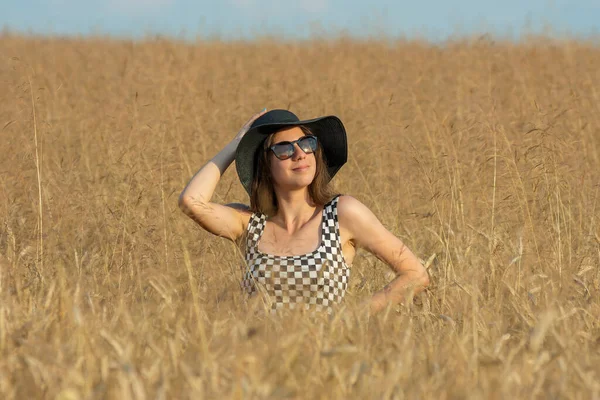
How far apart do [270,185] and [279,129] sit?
247 mm

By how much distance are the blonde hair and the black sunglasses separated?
0.08 m

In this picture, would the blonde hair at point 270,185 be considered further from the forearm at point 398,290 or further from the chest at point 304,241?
the forearm at point 398,290

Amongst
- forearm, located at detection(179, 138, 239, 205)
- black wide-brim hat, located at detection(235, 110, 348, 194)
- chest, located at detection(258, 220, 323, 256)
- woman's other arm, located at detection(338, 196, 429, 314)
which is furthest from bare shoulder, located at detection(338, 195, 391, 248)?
forearm, located at detection(179, 138, 239, 205)

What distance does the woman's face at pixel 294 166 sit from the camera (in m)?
3.59

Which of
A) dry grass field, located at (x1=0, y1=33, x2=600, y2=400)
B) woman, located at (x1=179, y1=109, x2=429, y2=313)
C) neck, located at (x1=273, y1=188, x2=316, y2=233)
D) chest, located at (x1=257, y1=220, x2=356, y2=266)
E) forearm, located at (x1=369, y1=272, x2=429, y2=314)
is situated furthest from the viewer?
neck, located at (x1=273, y1=188, x2=316, y2=233)

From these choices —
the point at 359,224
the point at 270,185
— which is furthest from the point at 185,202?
the point at 359,224

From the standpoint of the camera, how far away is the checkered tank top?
3.47m

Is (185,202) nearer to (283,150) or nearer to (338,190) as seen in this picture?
(283,150)

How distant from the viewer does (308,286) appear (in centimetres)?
348

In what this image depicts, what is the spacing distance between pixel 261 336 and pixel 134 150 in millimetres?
3316

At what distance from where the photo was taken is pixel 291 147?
11.7 feet

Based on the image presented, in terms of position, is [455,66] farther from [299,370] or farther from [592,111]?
[299,370]

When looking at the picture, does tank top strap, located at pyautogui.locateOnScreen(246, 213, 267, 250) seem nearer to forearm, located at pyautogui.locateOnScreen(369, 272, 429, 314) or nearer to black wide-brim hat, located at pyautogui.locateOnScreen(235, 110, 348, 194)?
black wide-brim hat, located at pyautogui.locateOnScreen(235, 110, 348, 194)

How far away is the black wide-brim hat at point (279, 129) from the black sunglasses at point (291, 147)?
0.25ft
